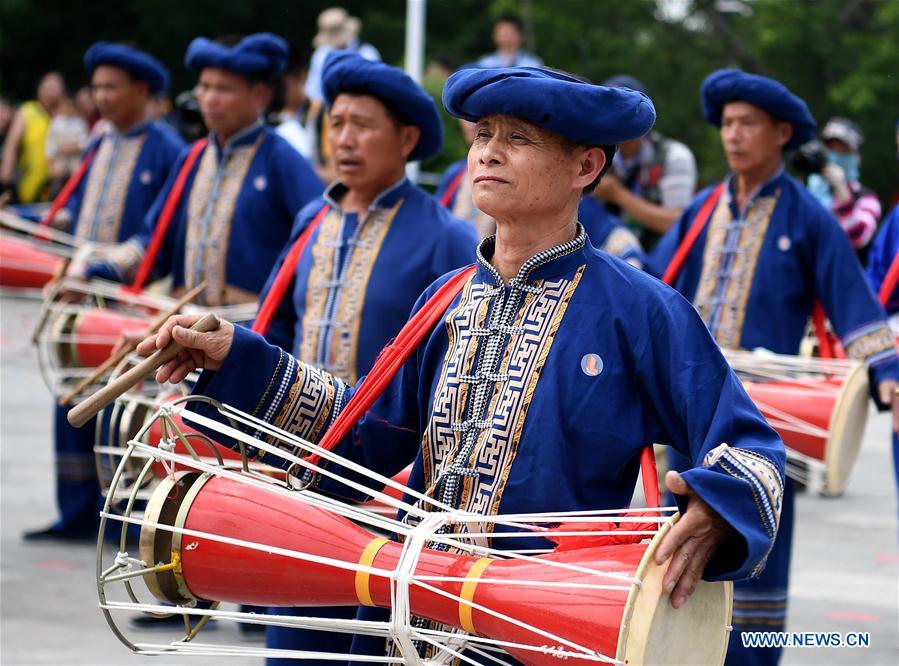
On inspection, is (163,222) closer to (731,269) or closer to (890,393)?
(731,269)

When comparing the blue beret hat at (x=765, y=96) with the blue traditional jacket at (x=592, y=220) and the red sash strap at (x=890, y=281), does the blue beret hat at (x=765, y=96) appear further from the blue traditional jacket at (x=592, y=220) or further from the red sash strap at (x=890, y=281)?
the blue traditional jacket at (x=592, y=220)

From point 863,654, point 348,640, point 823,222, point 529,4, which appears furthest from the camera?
point 529,4

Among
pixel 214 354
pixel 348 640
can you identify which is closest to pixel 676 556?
pixel 214 354

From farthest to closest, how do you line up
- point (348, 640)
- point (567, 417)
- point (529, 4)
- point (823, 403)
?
point (529, 4) < point (823, 403) < point (348, 640) < point (567, 417)

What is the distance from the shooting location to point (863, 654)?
17.4 feet

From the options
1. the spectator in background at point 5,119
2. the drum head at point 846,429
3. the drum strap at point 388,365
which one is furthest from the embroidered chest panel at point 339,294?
the spectator in background at point 5,119

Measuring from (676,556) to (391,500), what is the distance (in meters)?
0.56

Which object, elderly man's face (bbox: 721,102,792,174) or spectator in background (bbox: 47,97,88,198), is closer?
elderly man's face (bbox: 721,102,792,174)

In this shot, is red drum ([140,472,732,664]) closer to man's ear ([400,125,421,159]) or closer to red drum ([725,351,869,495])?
man's ear ([400,125,421,159])

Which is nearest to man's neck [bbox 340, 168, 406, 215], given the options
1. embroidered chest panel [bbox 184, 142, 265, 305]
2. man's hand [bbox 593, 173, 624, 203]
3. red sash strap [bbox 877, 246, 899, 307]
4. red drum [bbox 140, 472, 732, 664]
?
embroidered chest panel [bbox 184, 142, 265, 305]

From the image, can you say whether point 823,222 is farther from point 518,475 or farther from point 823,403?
point 518,475

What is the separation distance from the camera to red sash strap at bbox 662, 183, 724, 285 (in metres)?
5.32

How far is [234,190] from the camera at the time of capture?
218 inches

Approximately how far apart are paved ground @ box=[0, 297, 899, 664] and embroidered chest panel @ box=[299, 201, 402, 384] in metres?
1.34
